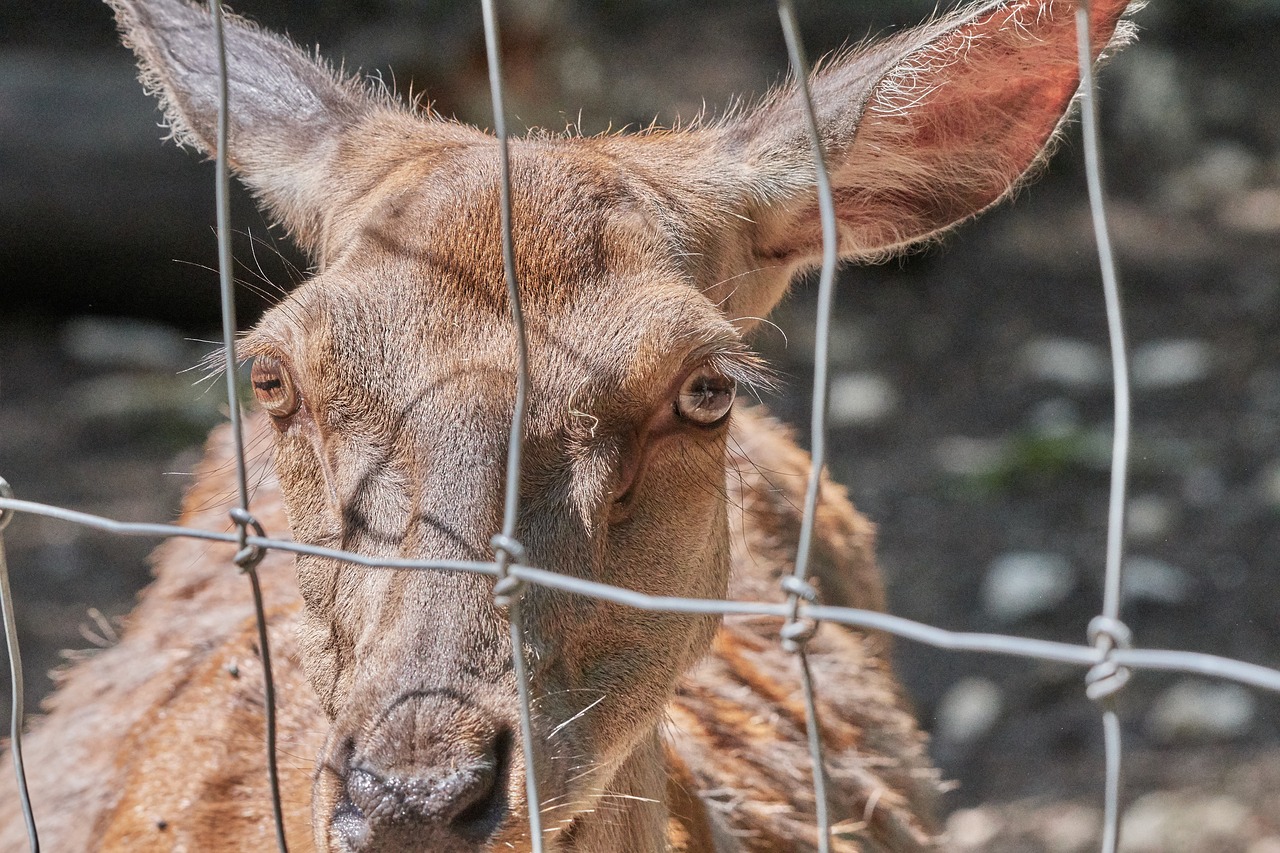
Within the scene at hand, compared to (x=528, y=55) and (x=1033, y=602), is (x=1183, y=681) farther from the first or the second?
(x=528, y=55)

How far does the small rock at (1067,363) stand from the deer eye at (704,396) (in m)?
6.67

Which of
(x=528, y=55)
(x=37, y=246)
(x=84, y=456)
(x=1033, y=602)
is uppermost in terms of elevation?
(x=528, y=55)

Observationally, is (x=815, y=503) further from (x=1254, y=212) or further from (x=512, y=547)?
(x=1254, y=212)

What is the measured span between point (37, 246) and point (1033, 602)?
6.49m

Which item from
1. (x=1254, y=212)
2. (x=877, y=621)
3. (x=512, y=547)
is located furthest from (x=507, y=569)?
(x=1254, y=212)

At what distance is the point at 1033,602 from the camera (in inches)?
279

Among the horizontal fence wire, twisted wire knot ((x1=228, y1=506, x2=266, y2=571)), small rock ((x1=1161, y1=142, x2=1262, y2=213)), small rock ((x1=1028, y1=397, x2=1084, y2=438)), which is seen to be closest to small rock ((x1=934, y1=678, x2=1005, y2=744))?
small rock ((x1=1028, y1=397, x2=1084, y2=438))

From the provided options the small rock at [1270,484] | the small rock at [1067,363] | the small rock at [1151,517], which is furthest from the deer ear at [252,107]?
the small rock at [1067,363]

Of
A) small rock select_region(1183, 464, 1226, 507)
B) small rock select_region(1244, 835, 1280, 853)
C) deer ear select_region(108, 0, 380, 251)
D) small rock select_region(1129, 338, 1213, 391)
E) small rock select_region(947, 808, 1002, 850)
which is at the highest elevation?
small rock select_region(1129, 338, 1213, 391)

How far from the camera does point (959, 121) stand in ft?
10.1

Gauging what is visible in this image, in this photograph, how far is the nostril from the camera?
2.14 metres

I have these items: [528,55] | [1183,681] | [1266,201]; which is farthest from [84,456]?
[1266,201]

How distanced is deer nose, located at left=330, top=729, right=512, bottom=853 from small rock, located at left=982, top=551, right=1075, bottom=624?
17.4 ft

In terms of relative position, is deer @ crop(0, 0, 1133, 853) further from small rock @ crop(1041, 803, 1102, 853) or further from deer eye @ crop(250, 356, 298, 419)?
small rock @ crop(1041, 803, 1102, 853)
